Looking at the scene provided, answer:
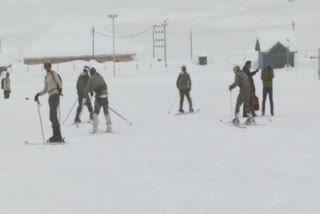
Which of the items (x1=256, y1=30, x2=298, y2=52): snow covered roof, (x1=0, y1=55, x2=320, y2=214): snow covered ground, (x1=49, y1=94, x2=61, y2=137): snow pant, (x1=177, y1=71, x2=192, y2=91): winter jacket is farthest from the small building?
(x1=49, y1=94, x2=61, y2=137): snow pant

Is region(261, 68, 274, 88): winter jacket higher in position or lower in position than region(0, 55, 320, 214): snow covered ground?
higher

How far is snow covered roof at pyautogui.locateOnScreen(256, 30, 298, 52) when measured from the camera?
6850 cm

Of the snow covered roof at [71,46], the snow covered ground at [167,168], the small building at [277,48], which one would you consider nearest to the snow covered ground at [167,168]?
the snow covered ground at [167,168]

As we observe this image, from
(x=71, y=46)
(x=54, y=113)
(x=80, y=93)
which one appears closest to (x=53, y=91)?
(x=54, y=113)

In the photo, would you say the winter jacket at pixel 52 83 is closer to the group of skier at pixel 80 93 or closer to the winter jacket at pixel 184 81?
the group of skier at pixel 80 93

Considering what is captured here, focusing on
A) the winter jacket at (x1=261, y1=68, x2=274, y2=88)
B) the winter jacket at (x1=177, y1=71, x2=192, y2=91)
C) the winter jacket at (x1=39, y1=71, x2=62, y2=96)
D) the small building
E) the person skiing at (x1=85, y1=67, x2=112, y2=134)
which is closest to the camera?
the winter jacket at (x1=39, y1=71, x2=62, y2=96)

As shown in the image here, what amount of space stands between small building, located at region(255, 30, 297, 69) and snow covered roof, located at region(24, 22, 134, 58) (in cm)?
3306

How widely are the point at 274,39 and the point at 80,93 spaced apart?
55.4m

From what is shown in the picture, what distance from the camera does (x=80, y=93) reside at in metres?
16.8

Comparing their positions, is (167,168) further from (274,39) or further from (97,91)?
(274,39)

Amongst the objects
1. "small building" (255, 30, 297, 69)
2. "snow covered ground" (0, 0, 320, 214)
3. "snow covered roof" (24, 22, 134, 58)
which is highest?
"snow covered roof" (24, 22, 134, 58)

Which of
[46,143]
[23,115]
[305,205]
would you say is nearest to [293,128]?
[46,143]

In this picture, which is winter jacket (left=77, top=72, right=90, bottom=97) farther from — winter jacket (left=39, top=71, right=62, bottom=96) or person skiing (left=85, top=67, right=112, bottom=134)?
winter jacket (left=39, top=71, right=62, bottom=96)

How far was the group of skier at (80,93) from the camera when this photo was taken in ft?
40.7
